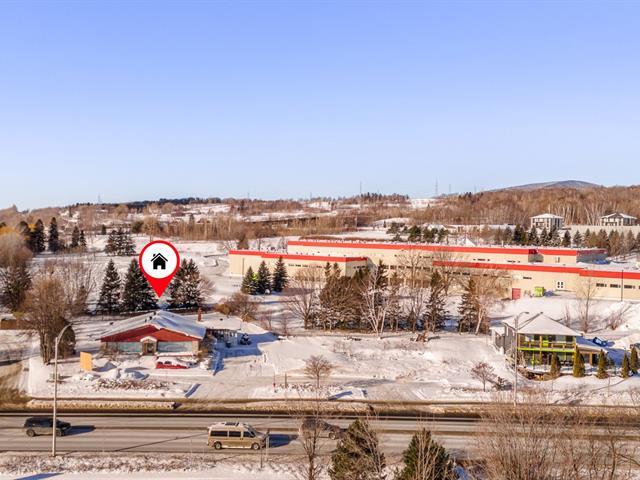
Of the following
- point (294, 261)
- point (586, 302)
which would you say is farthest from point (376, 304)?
point (294, 261)

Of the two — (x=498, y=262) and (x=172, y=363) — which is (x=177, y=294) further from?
(x=498, y=262)

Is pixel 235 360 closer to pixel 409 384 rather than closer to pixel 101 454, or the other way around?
pixel 409 384

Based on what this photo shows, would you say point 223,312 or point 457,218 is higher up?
point 457,218

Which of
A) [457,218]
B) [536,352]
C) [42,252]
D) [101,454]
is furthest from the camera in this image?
[457,218]

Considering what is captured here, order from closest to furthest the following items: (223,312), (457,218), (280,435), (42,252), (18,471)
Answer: (18,471) < (280,435) < (223,312) < (42,252) < (457,218)

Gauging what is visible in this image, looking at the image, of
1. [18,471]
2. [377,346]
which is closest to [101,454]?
[18,471]

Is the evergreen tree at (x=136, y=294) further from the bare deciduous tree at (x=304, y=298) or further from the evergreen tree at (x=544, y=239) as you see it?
the evergreen tree at (x=544, y=239)
